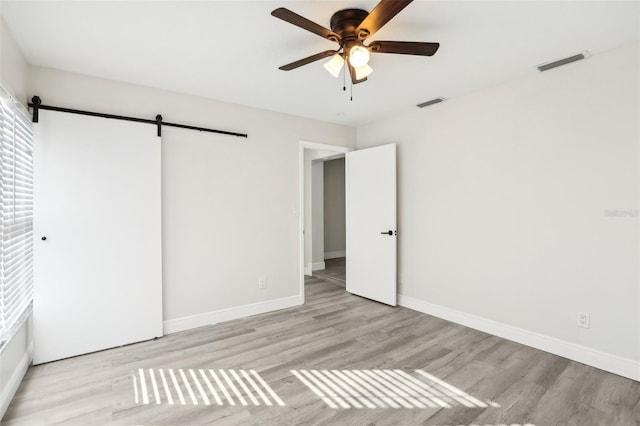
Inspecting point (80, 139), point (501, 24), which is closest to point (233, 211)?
point (80, 139)

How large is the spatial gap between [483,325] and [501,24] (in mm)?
2757

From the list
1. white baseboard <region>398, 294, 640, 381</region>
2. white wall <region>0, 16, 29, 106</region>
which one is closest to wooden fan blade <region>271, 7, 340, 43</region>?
white wall <region>0, 16, 29, 106</region>

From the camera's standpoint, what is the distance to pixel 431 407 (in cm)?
204

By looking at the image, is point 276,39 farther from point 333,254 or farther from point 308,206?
point 333,254

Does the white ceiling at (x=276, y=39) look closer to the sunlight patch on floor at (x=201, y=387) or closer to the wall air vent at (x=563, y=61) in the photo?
the wall air vent at (x=563, y=61)

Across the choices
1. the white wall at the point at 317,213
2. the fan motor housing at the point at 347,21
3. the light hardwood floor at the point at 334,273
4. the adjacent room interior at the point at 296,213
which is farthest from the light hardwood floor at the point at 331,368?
the white wall at the point at 317,213

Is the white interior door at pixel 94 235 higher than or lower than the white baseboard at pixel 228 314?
higher

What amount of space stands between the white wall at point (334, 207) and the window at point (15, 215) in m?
5.57

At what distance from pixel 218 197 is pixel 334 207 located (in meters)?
4.46

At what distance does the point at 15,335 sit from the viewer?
2.21m

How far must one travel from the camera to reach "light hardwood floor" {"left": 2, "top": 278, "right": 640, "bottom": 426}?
76.3 inches

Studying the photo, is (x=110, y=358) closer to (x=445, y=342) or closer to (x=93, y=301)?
(x=93, y=301)

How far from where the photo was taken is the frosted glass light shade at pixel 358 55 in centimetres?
199

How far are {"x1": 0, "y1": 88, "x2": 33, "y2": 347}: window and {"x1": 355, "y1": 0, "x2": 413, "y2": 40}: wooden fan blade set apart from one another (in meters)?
2.32
